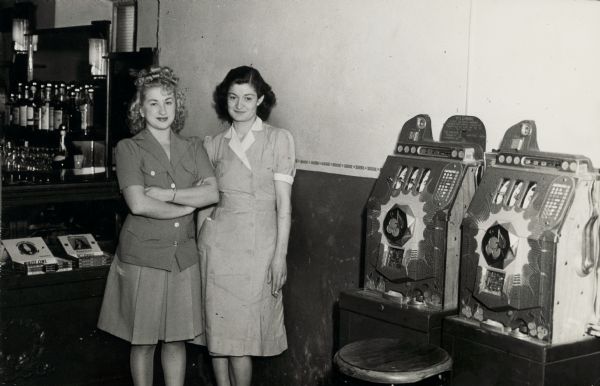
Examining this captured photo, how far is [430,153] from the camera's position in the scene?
2975 mm

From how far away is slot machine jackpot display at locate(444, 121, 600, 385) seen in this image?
2.44m

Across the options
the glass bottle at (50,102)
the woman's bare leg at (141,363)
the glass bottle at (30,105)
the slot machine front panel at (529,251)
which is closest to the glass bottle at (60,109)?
the glass bottle at (50,102)

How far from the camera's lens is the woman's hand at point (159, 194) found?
11.4 feet

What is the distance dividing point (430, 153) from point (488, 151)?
0.24 metres

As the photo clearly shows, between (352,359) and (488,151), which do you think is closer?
(352,359)

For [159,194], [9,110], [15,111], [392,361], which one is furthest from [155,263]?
[9,110]

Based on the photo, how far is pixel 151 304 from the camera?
11.4 feet

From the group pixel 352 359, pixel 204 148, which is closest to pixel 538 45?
pixel 352 359

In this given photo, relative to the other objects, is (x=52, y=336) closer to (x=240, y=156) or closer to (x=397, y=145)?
(x=240, y=156)

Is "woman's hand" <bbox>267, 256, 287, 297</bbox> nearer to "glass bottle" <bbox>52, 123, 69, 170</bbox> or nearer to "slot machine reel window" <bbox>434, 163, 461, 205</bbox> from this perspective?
"slot machine reel window" <bbox>434, 163, 461, 205</bbox>

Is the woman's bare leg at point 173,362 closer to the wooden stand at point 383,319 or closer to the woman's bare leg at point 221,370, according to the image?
the woman's bare leg at point 221,370

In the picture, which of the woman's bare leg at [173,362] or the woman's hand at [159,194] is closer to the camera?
the woman's hand at [159,194]

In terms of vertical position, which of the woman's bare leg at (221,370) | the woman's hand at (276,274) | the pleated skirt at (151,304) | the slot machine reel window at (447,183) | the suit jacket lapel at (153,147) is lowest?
the woman's bare leg at (221,370)

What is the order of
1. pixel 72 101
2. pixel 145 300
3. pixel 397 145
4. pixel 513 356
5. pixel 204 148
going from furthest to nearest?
pixel 72 101 < pixel 204 148 < pixel 145 300 < pixel 397 145 < pixel 513 356
